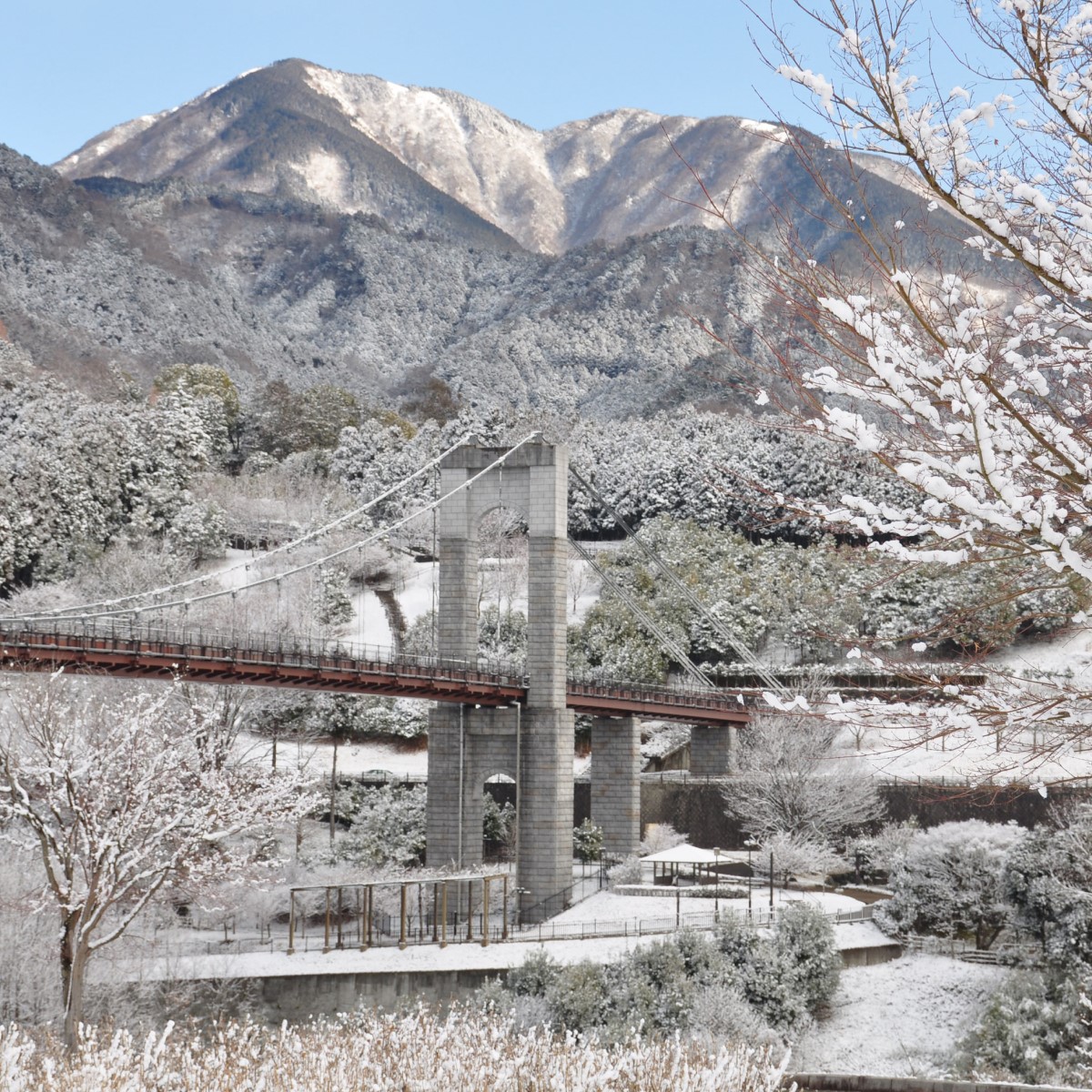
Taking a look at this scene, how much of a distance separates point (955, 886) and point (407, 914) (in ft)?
43.0

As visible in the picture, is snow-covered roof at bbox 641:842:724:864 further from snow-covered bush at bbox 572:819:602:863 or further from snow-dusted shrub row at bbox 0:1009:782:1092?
snow-dusted shrub row at bbox 0:1009:782:1092

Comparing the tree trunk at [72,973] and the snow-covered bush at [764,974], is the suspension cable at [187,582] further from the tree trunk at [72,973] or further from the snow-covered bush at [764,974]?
the snow-covered bush at [764,974]

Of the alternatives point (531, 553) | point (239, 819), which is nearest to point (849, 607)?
point (531, 553)

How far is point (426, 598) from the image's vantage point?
67000mm

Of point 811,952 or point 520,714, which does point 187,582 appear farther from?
point 811,952

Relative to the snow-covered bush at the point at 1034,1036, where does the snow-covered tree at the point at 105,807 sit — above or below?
above

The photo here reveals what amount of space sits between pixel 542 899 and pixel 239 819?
14.4 metres

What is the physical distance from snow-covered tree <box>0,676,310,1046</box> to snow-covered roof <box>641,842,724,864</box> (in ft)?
29.8

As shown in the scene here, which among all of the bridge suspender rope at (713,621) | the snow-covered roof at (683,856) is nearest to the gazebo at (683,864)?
the snow-covered roof at (683,856)

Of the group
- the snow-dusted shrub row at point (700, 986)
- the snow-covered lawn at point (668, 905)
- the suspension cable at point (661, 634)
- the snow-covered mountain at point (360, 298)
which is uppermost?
the snow-covered mountain at point (360, 298)

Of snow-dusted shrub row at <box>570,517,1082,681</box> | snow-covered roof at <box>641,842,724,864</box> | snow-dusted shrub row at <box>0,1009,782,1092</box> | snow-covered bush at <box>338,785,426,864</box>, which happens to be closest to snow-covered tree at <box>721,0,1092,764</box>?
snow-dusted shrub row at <box>0,1009,782,1092</box>

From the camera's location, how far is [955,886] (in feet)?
112

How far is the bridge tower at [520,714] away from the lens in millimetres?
41156

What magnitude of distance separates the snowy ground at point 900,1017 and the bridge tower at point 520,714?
10603 mm
